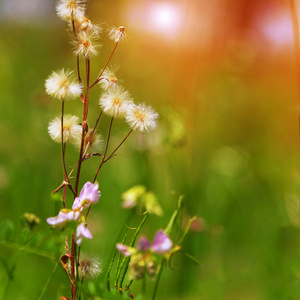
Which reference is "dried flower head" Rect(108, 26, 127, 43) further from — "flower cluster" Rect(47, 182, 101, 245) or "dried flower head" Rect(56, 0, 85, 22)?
"flower cluster" Rect(47, 182, 101, 245)

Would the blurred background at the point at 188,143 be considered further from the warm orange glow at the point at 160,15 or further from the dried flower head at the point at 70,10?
the dried flower head at the point at 70,10

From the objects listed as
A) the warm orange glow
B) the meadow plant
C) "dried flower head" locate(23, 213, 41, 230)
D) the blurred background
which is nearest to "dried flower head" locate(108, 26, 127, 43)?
the meadow plant

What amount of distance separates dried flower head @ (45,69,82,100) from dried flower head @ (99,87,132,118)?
0.03 m

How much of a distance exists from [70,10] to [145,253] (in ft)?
0.82

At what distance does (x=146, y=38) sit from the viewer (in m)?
1.85

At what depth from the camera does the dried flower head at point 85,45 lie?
18.5 inches

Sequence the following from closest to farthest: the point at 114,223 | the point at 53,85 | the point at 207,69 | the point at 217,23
Result: the point at 53,85
the point at 114,223
the point at 207,69
the point at 217,23

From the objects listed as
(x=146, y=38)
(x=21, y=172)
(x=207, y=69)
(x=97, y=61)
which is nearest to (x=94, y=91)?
(x=97, y=61)

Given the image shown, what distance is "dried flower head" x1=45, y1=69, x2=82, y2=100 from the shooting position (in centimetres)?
46

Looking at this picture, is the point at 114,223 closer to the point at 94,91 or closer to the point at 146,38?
the point at 94,91

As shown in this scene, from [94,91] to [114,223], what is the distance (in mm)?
798

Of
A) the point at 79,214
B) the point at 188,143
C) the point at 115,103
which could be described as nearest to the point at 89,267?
the point at 79,214

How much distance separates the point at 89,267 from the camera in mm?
480

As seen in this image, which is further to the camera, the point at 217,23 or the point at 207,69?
the point at 217,23
